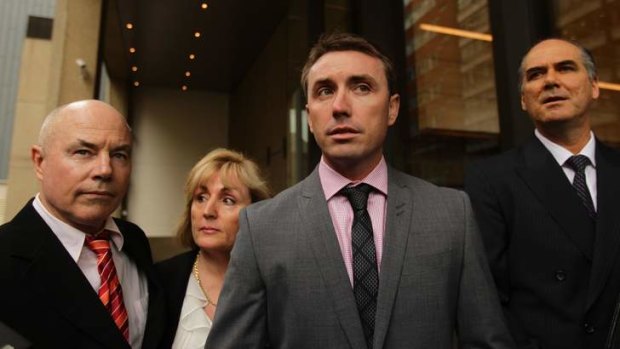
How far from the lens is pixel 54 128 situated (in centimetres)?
169

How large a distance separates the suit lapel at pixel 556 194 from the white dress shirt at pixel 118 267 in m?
1.60

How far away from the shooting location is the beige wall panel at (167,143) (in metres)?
11.0

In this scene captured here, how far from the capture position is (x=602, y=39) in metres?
2.77

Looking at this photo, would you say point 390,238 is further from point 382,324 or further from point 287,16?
point 287,16

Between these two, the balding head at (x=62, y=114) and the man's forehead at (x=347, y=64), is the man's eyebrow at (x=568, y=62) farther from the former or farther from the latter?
the balding head at (x=62, y=114)

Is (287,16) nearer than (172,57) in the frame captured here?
Yes

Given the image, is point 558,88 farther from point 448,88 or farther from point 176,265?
point 448,88

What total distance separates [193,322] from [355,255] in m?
0.98

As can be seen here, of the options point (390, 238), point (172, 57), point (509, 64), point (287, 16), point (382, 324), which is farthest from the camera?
point (172, 57)

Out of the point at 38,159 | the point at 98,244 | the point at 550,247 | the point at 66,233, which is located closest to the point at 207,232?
the point at 98,244

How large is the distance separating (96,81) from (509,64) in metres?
4.36

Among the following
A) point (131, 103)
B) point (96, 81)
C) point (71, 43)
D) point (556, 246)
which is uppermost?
point (131, 103)

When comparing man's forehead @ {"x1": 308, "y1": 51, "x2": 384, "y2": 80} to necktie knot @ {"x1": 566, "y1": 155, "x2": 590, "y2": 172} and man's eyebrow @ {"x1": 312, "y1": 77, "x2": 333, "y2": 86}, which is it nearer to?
man's eyebrow @ {"x1": 312, "y1": 77, "x2": 333, "y2": 86}

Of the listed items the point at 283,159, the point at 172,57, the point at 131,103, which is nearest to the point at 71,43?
the point at 283,159
